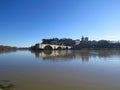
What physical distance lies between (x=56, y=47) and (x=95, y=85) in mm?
119363

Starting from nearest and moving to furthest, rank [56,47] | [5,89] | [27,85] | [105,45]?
[5,89], [27,85], [56,47], [105,45]

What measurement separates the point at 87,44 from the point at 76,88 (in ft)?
468

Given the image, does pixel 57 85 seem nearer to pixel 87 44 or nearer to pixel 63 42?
pixel 87 44

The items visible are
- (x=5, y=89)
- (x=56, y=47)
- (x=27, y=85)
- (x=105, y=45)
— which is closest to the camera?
(x=5, y=89)

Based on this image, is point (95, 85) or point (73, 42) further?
point (73, 42)

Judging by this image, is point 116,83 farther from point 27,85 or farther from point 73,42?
point 73,42

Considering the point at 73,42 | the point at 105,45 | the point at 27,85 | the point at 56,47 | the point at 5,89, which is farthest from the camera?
the point at 73,42

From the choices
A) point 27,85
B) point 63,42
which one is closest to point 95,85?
point 27,85

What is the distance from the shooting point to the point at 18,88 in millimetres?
10578

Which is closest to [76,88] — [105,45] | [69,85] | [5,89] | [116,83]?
[69,85]

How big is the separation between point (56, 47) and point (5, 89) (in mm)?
120481

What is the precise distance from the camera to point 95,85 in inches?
448

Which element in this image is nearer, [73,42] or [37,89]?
[37,89]

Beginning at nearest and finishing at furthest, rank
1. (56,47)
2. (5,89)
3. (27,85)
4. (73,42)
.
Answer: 1. (5,89)
2. (27,85)
3. (56,47)
4. (73,42)
